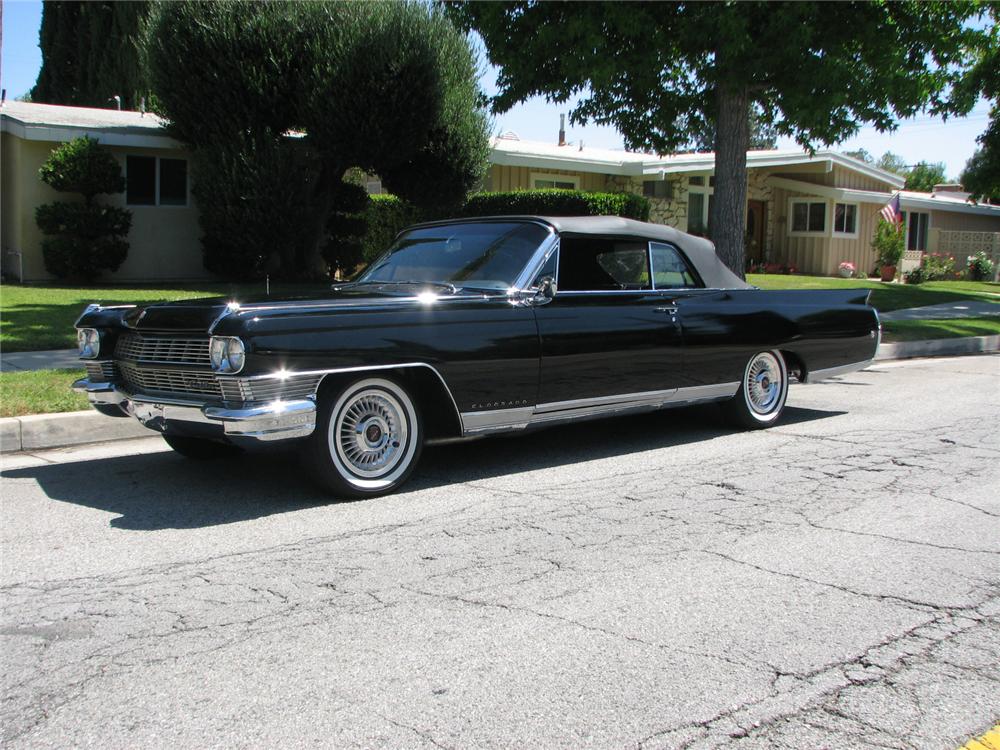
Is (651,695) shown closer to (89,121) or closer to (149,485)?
(149,485)

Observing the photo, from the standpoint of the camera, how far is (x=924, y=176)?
8800 centimetres

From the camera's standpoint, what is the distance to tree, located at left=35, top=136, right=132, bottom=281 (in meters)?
18.0

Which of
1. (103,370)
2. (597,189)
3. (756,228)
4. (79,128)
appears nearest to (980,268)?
(756,228)

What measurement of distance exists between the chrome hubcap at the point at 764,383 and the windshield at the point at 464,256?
2395mm

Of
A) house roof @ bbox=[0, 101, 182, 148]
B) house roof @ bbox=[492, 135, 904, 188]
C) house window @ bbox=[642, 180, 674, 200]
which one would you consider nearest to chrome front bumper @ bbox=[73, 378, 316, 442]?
house roof @ bbox=[0, 101, 182, 148]

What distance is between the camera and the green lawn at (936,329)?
Answer: 14602 mm

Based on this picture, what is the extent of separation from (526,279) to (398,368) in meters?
1.23

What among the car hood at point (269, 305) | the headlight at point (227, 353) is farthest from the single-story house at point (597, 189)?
the headlight at point (227, 353)

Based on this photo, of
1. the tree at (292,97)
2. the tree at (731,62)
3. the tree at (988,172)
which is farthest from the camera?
the tree at (988,172)

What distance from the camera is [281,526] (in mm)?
5094

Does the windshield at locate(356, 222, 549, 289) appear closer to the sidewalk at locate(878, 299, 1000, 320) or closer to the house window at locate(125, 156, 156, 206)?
the sidewalk at locate(878, 299, 1000, 320)

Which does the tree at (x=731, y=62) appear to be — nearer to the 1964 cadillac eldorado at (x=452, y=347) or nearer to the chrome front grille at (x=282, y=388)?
the 1964 cadillac eldorado at (x=452, y=347)

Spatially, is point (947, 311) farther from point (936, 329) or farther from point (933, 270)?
point (933, 270)

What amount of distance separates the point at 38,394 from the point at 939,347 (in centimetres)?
1230
